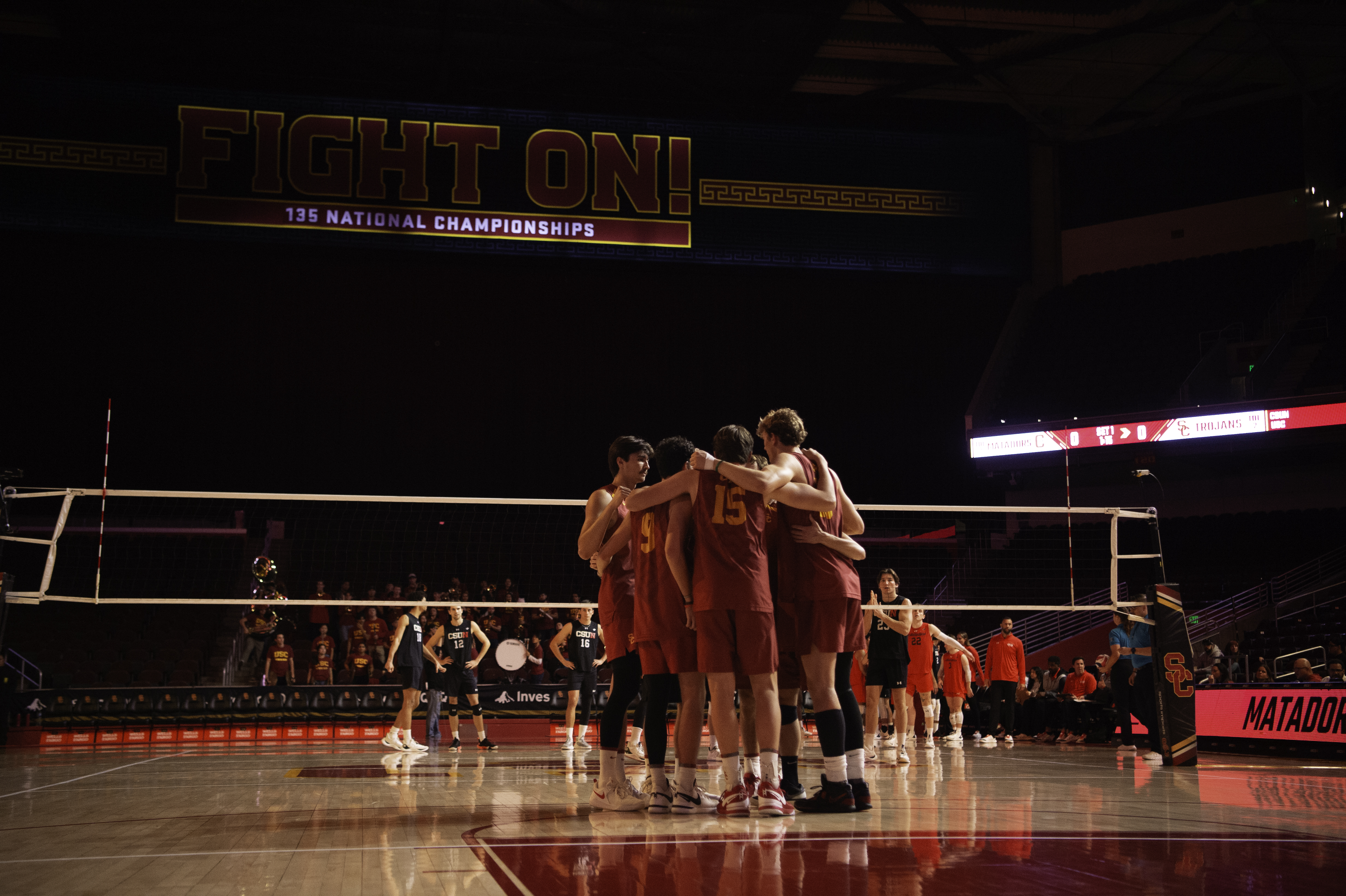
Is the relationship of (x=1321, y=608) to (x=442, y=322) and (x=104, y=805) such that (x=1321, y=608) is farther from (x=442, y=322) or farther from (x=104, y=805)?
(x=104, y=805)

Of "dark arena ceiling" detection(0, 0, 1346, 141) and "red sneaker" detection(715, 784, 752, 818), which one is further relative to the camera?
"dark arena ceiling" detection(0, 0, 1346, 141)

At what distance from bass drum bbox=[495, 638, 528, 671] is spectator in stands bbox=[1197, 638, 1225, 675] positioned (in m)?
9.99

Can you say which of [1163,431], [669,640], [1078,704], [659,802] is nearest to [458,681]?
[659,802]

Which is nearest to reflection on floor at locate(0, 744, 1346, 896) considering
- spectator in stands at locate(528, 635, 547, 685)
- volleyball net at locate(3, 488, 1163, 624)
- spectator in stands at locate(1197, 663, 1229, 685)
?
spectator in stands at locate(1197, 663, 1229, 685)

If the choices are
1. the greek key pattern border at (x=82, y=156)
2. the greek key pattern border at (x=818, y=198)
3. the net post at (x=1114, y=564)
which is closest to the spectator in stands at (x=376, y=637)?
the greek key pattern border at (x=82, y=156)

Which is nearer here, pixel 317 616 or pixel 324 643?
pixel 324 643

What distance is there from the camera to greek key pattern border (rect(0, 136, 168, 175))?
17266 millimetres

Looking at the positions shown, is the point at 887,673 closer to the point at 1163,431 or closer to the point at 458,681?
the point at 458,681

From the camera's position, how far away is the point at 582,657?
11977 mm

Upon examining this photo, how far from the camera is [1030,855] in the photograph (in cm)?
386

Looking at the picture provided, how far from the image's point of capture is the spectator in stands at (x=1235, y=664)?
14758 mm

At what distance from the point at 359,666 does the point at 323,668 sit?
0.56 meters

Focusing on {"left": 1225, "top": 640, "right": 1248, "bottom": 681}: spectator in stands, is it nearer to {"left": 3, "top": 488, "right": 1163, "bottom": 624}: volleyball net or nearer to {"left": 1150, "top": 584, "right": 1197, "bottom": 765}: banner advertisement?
{"left": 3, "top": 488, "right": 1163, "bottom": 624}: volleyball net

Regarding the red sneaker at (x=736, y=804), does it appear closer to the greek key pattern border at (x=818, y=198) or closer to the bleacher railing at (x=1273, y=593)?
the greek key pattern border at (x=818, y=198)
